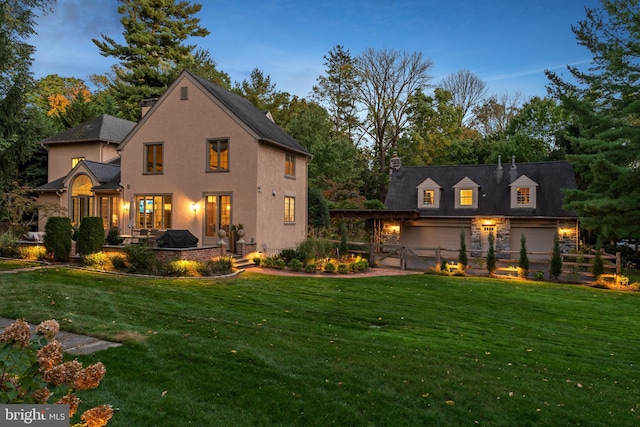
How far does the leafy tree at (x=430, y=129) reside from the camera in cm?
3741

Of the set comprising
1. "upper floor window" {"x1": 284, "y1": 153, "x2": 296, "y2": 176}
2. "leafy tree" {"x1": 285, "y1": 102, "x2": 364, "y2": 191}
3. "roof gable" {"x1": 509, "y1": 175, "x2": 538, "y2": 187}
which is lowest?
"roof gable" {"x1": 509, "y1": 175, "x2": 538, "y2": 187}

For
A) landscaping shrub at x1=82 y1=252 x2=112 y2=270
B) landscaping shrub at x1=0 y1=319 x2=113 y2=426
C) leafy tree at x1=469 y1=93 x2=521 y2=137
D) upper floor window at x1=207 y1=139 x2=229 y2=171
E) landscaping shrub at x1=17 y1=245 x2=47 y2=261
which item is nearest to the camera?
landscaping shrub at x1=0 y1=319 x2=113 y2=426

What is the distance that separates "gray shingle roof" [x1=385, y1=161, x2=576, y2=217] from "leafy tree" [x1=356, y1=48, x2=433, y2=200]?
27.8ft

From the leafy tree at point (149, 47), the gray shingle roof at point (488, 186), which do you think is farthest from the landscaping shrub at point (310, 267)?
the leafy tree at point (149, 47)

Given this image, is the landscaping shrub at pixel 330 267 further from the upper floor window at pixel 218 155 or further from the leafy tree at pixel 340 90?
the leafy tree at pixel 340 90

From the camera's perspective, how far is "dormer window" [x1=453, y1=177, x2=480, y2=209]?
85.3 ft

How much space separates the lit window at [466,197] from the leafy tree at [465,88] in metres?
16.8

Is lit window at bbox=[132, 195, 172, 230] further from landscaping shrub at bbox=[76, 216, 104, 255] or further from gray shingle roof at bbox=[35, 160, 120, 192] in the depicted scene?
landscaping shrub at bbox=[76, 216, 104, 255]

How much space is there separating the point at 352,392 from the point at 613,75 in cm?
1934

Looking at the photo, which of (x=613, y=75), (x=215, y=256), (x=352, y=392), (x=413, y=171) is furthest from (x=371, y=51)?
(x=352, y=392)

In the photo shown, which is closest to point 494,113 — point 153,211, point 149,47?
point 149,47

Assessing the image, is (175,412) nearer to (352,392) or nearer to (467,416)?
(352,392)

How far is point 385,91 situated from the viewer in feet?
126

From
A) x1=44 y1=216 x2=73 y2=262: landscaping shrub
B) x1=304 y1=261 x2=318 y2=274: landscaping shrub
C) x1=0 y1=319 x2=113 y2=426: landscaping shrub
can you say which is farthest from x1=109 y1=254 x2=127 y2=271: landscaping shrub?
x1=0 y1=319 x2=113 y2=426: landscaping shrub
